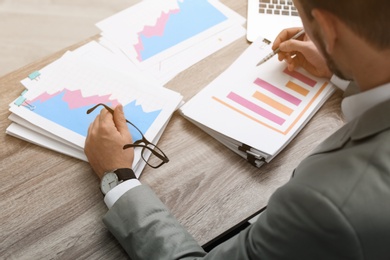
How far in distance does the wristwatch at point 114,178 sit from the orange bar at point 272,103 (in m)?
0.34

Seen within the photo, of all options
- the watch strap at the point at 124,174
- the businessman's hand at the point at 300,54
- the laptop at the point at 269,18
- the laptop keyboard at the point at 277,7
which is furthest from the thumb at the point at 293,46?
the watch strap at the point at 124,174

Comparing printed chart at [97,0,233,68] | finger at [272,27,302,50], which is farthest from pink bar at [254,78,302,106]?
printed chart at [97,0,233,68]

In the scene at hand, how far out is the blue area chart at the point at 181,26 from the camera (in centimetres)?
114

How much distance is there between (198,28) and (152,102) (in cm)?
28

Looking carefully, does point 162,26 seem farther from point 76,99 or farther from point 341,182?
point 341,182

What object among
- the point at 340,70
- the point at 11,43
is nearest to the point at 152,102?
the point at 340,70

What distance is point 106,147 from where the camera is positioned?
0.92 metres

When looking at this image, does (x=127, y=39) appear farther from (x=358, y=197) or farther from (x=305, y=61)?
(x=358, y=197)

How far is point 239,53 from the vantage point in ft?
3.72

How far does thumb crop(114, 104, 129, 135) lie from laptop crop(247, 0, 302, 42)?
411 mm

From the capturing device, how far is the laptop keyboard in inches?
48.9

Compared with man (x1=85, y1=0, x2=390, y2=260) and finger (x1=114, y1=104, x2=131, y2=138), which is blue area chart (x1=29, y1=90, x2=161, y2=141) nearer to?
finger (x1=114, y1=104, x2=131, y2=138)

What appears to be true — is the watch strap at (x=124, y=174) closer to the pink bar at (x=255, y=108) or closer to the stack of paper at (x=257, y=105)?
the stack of paper at (x=257, y=105)

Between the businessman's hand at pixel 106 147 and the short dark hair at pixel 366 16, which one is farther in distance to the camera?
the businessman's hand at pixel 106 147
